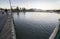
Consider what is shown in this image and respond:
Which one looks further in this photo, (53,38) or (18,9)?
(18,9)

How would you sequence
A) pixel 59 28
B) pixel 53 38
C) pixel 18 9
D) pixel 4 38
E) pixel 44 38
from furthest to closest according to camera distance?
pixel 18 9
pixel 44 38
pixel 4 38
pixel 59 28
pixel 53 38

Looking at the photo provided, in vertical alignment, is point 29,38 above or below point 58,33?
below

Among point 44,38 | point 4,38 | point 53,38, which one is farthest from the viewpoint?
point 44,38

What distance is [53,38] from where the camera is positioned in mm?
6449

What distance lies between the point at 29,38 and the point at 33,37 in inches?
15.4

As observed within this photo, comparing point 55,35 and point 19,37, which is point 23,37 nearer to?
point 19,37

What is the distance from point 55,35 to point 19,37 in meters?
3.38

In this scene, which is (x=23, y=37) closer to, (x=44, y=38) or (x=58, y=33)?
(x=44, y=38)

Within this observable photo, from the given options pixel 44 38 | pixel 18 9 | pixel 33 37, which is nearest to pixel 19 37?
pixel 33 37

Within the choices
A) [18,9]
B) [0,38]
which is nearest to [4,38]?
[0,38]

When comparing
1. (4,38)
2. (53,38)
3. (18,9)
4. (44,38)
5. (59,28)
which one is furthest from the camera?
(18,9)

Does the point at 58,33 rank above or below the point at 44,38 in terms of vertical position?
above

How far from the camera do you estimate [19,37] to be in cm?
947

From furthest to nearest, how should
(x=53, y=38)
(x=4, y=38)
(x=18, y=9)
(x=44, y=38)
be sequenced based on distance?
(x=18, y=9) < (x=44, y=38) < (x=4, y=38) < (x=53, y=38)
